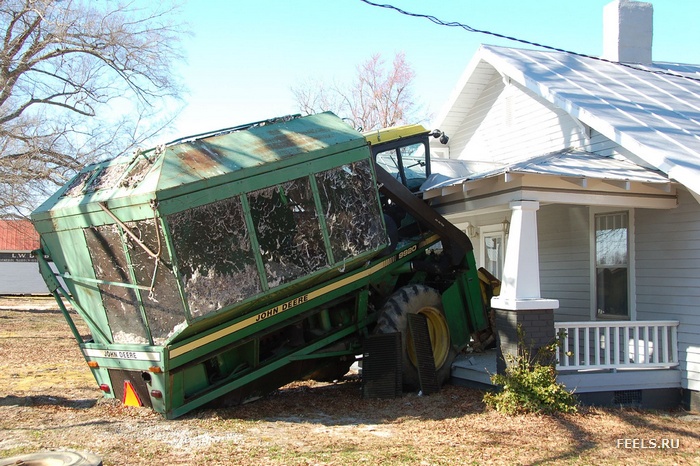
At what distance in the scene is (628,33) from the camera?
560 inches

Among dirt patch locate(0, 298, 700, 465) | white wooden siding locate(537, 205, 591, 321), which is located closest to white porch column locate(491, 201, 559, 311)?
dirt patch locate(0, 298, 700, 465)

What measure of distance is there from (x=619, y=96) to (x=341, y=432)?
24.3 feet

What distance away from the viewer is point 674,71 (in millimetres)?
14102

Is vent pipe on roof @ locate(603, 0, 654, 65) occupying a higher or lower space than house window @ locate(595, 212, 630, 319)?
higher

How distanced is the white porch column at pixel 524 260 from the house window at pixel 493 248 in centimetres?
483

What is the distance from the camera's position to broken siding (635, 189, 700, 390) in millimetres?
9492

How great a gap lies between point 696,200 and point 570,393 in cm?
326

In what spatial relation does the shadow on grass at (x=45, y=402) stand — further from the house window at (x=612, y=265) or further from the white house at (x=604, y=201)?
the house window at (x=612, y=265)

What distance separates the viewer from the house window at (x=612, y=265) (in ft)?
35.4

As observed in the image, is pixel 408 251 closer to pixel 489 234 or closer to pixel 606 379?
pixel 606 379

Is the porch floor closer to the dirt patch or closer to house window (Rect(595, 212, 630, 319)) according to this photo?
the dirt patch

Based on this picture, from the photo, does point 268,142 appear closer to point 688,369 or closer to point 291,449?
point 291,449

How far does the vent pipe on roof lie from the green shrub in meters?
7.97
